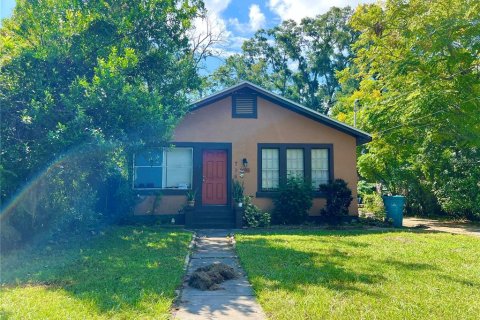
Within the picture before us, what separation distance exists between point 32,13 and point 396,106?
11823 millimetres

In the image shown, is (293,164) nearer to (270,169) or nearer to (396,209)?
(270,169)

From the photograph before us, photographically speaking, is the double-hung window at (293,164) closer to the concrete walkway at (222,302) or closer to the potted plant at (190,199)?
the potted plant at (190,199)

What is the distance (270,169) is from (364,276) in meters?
7.31

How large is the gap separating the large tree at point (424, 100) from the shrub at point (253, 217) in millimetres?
6037

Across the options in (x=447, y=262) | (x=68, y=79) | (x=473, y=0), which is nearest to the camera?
(x=447, y=262)

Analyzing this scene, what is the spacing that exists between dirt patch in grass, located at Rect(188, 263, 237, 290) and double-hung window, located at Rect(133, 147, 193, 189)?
689 cm

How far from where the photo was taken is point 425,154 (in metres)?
14.3

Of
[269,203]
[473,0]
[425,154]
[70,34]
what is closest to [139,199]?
[269,203]

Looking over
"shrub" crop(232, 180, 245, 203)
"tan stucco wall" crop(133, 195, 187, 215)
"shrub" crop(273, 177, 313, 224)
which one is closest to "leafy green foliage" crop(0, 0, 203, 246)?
"tan stucco wall" crop(133, 195, 187, 215)

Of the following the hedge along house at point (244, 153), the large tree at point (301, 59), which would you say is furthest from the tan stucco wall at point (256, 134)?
the large tree at point (301, 59)

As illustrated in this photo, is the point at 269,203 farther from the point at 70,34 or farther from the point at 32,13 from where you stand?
the point at 32,13

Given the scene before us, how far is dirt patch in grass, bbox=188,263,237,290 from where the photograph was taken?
495 cm

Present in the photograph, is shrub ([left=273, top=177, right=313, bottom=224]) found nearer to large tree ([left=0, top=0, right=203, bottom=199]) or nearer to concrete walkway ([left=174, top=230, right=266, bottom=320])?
large tree ([left=0, top=0, right=203, bottom=199])

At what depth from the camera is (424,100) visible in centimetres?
1203
